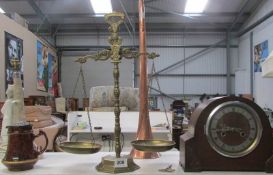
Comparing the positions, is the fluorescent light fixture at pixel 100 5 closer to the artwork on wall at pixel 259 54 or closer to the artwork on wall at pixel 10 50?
the artwork on wall at pixel 10 50

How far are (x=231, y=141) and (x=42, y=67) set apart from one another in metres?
7.20

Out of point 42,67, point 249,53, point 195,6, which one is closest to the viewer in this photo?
point 42,67

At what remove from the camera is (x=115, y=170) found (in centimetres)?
104

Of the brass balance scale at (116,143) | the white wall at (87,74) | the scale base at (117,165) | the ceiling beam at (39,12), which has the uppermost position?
the ceiling beam at (39,12)

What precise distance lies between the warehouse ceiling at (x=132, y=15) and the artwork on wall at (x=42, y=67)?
89 cm

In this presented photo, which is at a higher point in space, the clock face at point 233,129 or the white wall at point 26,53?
the white wall at point 26,53

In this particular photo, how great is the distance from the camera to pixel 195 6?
26.0 feet

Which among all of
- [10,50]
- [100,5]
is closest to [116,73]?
[10,50]

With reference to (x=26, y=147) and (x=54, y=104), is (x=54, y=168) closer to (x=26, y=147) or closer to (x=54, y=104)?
(x=26, y=147)

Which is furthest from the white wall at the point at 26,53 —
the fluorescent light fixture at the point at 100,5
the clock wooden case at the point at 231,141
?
the clock wooden case at the point at 231,141

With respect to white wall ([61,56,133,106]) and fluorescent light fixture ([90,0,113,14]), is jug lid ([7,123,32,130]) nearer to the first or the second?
fluorescent light fixture ([90,0,113,14])

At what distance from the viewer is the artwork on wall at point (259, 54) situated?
766 cm

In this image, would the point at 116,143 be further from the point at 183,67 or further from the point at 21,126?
the point at 183,67

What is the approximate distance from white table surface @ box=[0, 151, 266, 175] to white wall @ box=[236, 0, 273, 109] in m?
6.27
